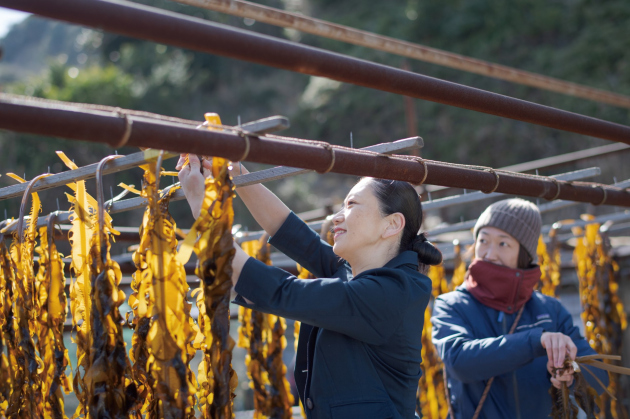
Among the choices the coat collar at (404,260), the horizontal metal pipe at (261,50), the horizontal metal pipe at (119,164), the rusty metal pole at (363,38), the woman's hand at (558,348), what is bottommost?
the woman's hand at (558,348)

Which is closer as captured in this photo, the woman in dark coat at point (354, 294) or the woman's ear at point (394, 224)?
the woman in dark coat at point (354, 294)

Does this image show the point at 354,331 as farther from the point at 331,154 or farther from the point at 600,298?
the point at 600,298

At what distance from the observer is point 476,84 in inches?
581

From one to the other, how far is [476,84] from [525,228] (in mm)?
12984

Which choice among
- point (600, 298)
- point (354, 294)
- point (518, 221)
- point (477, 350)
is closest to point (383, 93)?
point (600, 298)

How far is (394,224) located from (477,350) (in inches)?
28.4

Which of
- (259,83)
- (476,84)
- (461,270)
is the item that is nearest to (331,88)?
(476,84)

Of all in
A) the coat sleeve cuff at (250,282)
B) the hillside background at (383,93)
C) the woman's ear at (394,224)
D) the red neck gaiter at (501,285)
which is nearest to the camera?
the coat sleeve cuff at (250,282)

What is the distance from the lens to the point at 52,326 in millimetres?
1738

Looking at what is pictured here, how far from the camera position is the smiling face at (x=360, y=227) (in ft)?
5.74

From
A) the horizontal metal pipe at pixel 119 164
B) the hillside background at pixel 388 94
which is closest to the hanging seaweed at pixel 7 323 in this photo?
the horizontal metal pipe at pixel 119 164

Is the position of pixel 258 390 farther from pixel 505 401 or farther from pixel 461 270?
pixel 461 270

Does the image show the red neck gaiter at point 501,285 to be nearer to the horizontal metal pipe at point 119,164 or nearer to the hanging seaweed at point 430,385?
the hanging seaweed at point 430,385

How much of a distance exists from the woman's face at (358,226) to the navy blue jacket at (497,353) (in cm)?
76
